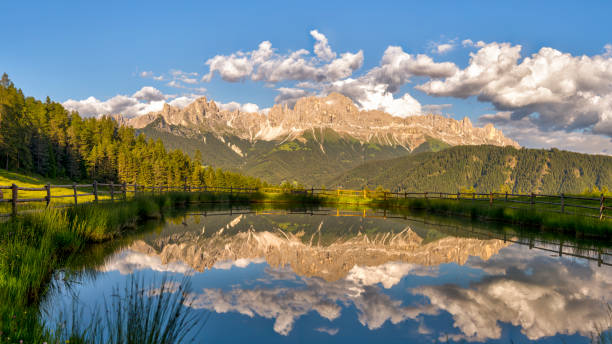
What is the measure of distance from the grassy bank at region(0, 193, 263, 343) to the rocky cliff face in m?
2.13

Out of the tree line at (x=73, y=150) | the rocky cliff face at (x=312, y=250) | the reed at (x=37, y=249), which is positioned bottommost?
the rocky cliff face at (x=312, y=250)

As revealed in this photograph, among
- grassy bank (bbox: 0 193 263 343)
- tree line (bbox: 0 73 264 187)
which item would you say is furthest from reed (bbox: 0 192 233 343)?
tree line (bbox: 0 73 264 187)

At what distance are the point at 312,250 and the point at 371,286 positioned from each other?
5.18 m

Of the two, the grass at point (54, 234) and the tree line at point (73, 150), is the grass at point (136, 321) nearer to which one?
the grass at point (54, 234)

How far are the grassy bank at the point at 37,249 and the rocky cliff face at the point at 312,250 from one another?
2.13 metres

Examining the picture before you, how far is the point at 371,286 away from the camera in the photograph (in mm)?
10070

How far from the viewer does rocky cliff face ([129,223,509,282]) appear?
1262 centimetres

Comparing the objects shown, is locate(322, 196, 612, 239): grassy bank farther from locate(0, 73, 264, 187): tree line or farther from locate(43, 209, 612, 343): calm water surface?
locate(0, 73, 264, 187): tree line

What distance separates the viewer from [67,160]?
329ft

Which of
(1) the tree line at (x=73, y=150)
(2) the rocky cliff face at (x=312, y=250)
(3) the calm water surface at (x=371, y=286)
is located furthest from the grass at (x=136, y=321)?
(1) the tree line at (x=73, y=150)

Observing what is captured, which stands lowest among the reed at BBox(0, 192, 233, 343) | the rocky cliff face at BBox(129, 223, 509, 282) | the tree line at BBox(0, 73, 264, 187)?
the rocky cliff face at BBox(129, 223, 509, 282)

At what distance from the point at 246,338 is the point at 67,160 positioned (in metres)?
116

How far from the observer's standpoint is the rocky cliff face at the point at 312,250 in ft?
41.4

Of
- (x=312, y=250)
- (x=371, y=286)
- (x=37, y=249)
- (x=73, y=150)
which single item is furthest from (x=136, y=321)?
(x=73, y=150)
